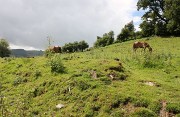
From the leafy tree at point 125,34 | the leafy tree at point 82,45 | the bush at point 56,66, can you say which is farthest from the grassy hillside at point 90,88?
the leafy tree at point 82,45

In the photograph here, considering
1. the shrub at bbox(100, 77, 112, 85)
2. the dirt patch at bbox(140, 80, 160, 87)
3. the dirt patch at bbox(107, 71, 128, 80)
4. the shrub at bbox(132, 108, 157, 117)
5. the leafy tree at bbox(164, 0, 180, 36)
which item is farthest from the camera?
the leafy tree at bbox(164, 0, 180, 36)

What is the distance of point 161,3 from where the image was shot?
226 ft

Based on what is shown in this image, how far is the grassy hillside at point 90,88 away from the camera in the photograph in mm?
15828

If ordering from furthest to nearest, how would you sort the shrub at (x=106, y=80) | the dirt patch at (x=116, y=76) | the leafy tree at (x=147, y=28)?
the leafy tree at (x=147, y=28)
the dirt patch at (x=116, y=76)
the shrub at (x=106, y=80)

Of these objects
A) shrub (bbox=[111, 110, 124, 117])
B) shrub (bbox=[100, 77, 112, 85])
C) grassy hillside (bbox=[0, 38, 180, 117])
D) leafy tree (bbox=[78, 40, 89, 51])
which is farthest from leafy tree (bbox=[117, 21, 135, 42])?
shrub (bbox=[111, 110, 124, 117])

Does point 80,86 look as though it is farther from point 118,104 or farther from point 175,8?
point 175,8

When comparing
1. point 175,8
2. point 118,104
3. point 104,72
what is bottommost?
point 118,104

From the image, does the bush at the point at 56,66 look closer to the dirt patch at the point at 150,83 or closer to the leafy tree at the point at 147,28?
the dirt patch at the point at 150,83

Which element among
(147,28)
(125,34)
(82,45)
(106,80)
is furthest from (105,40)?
(106,80)

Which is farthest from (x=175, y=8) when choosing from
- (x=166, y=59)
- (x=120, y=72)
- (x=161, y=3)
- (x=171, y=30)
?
(x=120, y=72)

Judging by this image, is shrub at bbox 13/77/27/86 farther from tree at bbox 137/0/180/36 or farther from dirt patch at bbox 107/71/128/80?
tree at bbox 137/0/180/36

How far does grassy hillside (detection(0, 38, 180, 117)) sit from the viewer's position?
15.8 m

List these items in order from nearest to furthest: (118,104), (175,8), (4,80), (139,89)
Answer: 1. (118,104)
2. (139,89)
3. (4,80)
4. (175,8)

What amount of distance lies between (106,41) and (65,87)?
72104mm
